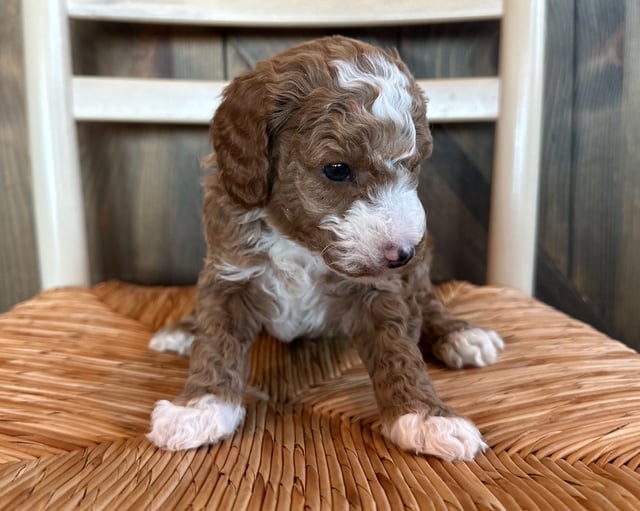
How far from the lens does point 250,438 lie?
31.7 inches

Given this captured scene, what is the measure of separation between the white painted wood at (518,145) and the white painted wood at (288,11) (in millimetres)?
85

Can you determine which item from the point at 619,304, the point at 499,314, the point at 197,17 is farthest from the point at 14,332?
the point at 619,304

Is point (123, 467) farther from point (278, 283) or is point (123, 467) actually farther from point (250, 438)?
point (278, 283)

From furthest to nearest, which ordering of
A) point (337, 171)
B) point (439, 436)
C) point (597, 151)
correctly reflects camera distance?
point (597, 151) < point (337, 171) < point (439, 436)

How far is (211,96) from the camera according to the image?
143 centimetres

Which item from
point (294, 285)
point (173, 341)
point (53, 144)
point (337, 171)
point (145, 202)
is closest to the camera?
point (337, 171)

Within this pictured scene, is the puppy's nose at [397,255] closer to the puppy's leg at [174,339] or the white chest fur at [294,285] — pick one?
the white chest fur at [294,285]

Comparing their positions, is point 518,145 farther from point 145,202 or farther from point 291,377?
point 145,202

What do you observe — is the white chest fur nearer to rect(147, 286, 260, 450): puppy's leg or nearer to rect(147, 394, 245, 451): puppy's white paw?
rect(147, 286, 260, 450): puppy's leg

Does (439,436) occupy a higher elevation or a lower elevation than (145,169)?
lower

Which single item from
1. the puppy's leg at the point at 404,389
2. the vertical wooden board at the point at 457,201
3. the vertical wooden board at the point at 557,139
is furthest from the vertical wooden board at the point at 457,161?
the puppy's leg at the point at 404,389

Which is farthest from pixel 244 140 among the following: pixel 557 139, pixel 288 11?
pixel 557 139

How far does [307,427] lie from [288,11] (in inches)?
40.6

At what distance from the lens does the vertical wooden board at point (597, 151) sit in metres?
1.60
